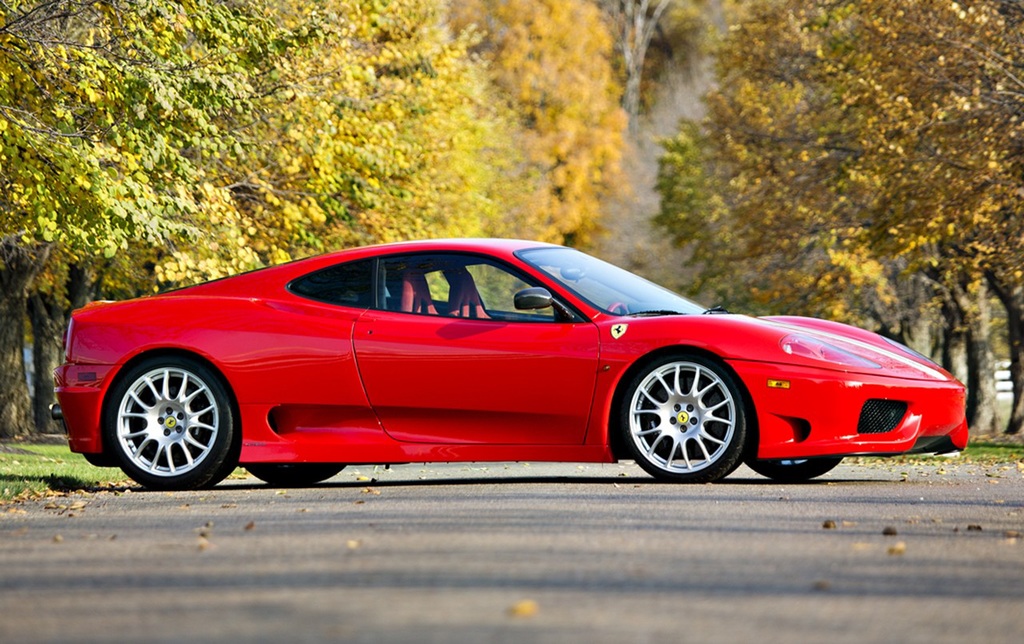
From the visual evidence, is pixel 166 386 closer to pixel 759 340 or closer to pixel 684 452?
pixel 684 452

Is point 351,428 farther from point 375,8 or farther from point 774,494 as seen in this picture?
point 375,8

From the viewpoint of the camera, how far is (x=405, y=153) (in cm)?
2214

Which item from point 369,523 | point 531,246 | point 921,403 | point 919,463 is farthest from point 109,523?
point 919,463

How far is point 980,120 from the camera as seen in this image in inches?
771

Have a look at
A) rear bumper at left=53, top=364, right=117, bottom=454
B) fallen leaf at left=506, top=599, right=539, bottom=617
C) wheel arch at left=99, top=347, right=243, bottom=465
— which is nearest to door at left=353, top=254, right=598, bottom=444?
wheel arch at left=99, top=347, right=243, bottom=465

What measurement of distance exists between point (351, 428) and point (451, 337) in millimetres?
801

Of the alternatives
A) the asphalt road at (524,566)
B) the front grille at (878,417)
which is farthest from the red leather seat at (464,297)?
the front grille at (878,417)

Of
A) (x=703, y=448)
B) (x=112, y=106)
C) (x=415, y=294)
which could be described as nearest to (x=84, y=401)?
(x=415, y=294)

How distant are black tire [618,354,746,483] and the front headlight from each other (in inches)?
15.7

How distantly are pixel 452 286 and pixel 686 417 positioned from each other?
163 centimetres

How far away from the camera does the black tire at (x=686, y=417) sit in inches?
345

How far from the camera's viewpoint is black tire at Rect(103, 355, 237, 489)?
9.37m

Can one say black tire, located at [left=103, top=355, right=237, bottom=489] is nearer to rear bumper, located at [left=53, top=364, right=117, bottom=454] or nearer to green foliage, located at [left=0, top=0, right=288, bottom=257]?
rear bumper, located at [left=53, top=364, right=117, bottom=454]

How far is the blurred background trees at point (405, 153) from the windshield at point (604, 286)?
421 centimetres
